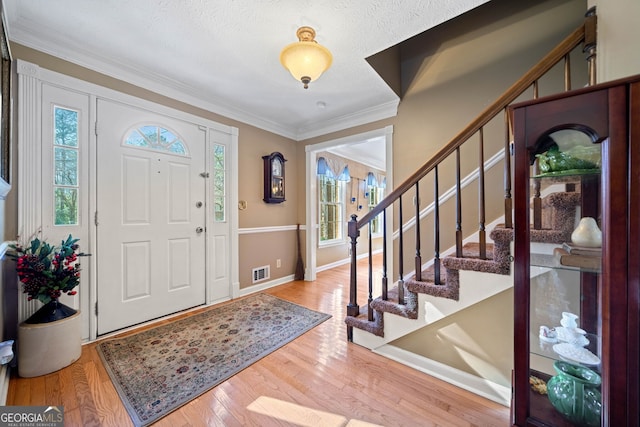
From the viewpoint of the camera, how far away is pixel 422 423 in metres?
1.30

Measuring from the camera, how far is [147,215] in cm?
240

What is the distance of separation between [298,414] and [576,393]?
1243 mm

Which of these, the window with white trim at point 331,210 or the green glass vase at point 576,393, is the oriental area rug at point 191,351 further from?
the window with white trim at point 331,210

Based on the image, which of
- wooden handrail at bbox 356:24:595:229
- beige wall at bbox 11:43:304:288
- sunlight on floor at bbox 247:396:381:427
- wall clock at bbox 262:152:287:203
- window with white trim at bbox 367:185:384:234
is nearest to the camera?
wooden handrail at bbox 356:24:595:229

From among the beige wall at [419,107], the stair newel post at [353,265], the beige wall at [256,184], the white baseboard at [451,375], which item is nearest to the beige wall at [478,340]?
the white baseboard at [451,375]

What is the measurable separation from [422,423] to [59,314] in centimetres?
250

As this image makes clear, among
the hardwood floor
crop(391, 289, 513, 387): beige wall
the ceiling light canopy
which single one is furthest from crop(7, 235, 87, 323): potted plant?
crop(391, 289, 513, 387): beige wall

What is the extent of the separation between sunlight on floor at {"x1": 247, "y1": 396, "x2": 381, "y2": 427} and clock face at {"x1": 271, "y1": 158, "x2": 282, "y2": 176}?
2701 millimetres

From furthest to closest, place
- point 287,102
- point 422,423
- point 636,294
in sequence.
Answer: point 287,102 < point 422,423 < point 636,294

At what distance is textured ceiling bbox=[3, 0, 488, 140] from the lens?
161 centimetres

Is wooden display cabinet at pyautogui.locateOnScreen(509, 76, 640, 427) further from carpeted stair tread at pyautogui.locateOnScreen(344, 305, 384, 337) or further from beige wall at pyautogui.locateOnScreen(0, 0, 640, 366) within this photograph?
carpeted stair tread at pyautogui.locateOnScreen(344, 305, 384, 337)

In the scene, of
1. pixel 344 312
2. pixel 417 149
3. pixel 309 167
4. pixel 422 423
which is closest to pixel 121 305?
pixel 344 312

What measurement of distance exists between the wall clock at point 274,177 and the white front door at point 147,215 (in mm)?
881

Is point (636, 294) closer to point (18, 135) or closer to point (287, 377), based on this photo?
point (287, 377)
